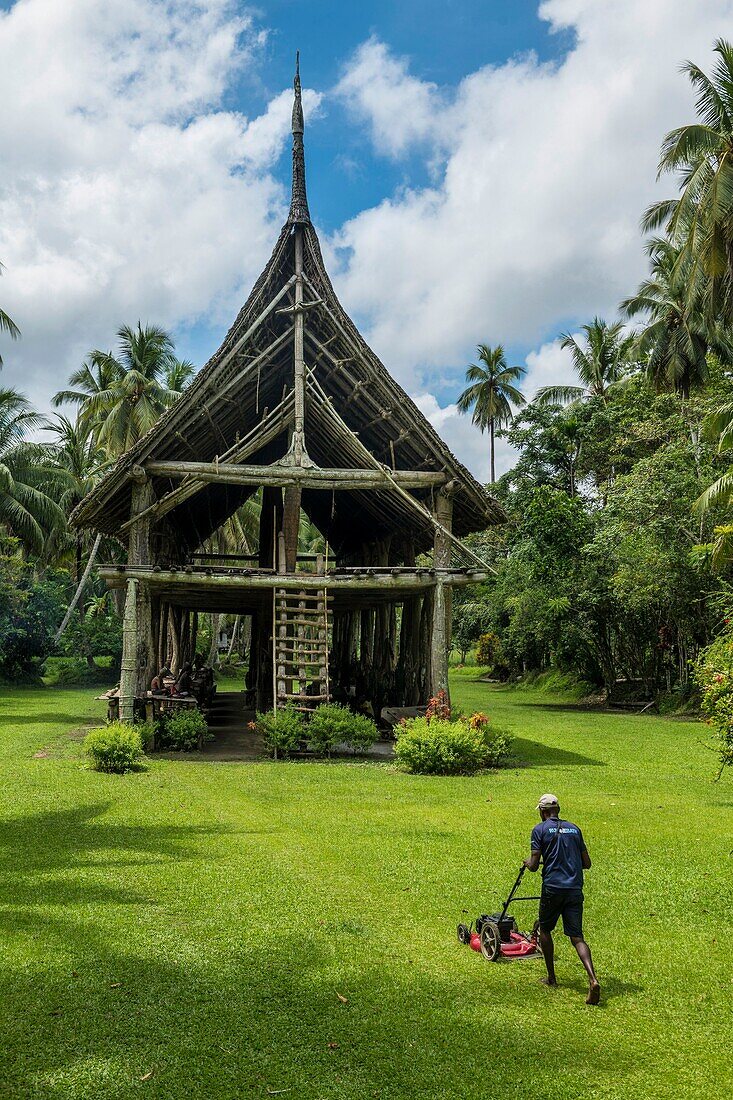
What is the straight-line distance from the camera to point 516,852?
9.09m

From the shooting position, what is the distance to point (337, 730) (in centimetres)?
1620

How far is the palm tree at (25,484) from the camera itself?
3581 centimetres

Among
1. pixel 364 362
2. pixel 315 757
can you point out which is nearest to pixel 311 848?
pixel 315 757

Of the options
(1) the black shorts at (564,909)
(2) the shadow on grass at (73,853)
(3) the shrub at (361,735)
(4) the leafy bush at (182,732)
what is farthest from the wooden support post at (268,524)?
(1) the black shorts at (564,909)

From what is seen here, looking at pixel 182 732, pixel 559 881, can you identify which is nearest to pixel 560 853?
pixel 559 881

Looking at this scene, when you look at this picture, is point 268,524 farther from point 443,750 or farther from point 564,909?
point 564,909

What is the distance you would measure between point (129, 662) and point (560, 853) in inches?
480

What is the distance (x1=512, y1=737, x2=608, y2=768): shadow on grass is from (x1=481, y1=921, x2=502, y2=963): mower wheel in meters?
9.52

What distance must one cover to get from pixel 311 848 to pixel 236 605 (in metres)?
16.2

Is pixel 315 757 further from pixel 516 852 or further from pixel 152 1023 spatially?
pixel 152 1023

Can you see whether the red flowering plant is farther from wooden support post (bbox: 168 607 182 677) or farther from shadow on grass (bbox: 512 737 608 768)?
wooden support post (bbox: 168 607 182 677)

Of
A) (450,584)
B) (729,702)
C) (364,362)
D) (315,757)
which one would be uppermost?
(364,362)

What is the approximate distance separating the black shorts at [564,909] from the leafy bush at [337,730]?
10469 millimetres

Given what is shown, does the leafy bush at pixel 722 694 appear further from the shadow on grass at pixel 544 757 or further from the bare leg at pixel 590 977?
the bare leg at pixel 590 977
